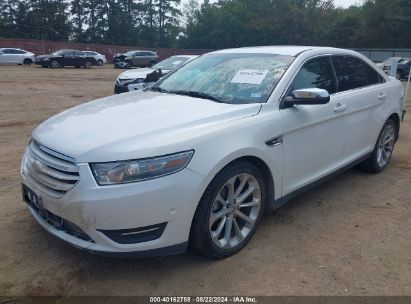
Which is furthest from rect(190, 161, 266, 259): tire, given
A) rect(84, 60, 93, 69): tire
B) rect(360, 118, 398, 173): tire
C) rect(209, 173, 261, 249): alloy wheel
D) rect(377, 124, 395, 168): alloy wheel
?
rect(84, 60, 93, 69): tire

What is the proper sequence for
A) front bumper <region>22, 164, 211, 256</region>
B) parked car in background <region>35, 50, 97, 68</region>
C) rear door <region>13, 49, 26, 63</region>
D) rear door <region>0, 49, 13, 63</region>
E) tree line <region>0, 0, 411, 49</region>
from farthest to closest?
tree line <region>0, 0, 411, 49</region>, rear door <region>13, 49, 26, 63</region>, rear door <region>0, 49, 13, 63</region>, parked car in background <region>35, 50, 97, 68</region>, front bumper <region>22, 164, 211, 256</region>

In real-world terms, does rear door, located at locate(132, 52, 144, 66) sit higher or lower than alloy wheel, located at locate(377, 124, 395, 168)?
higher

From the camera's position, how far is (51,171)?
283cm

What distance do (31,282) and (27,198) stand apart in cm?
71

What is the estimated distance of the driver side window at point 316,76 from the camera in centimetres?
380

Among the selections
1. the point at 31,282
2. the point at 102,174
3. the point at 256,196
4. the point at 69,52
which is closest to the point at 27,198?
the point at 31,282

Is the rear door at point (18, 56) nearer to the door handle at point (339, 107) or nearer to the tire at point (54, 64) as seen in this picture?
the tire at point (54, 64)

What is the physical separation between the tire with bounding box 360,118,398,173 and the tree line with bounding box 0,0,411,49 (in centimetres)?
4926

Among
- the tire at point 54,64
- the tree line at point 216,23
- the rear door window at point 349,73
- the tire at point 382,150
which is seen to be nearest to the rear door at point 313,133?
the rear door window at point 349,73

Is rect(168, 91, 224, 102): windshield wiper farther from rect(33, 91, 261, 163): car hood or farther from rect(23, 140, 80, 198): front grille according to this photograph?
rect(23, 140, 80, 198): front grille

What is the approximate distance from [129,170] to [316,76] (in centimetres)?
234

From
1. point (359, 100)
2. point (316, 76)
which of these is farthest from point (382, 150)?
point (316, 76)

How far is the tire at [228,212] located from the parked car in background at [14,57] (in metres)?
33.8

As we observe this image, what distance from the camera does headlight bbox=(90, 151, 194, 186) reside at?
2625mm
